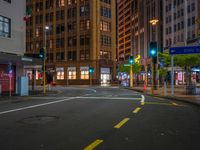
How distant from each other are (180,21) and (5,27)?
5619 centimetres

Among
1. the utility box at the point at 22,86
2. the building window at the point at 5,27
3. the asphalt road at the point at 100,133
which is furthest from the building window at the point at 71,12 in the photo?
the asphalt road at the point at 100,133

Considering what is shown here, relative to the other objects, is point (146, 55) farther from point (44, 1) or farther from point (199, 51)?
point (199, 51)

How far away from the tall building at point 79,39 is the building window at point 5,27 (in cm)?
4350

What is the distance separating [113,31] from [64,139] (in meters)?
70.2

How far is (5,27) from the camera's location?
26.3m

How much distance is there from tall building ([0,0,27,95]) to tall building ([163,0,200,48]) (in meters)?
41.5

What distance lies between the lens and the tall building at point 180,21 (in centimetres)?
6721

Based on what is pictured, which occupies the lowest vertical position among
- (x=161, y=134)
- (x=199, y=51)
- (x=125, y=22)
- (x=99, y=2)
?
(x=161, y=134)

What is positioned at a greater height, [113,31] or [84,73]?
[113,31]

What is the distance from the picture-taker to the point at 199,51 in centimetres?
2027

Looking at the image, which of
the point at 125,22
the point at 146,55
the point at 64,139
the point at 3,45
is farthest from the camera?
the point at 125,22

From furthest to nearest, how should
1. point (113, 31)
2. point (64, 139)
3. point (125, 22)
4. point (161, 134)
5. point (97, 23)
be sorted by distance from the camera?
point (125, 22)
point (113, 31)
point (97, 23)
point (161, 134)
point (64, 139)

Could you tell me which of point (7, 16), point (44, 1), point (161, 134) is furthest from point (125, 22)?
point (161, 134)

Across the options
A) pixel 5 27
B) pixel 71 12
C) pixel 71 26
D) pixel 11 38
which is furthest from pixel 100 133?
pixel 71 12
